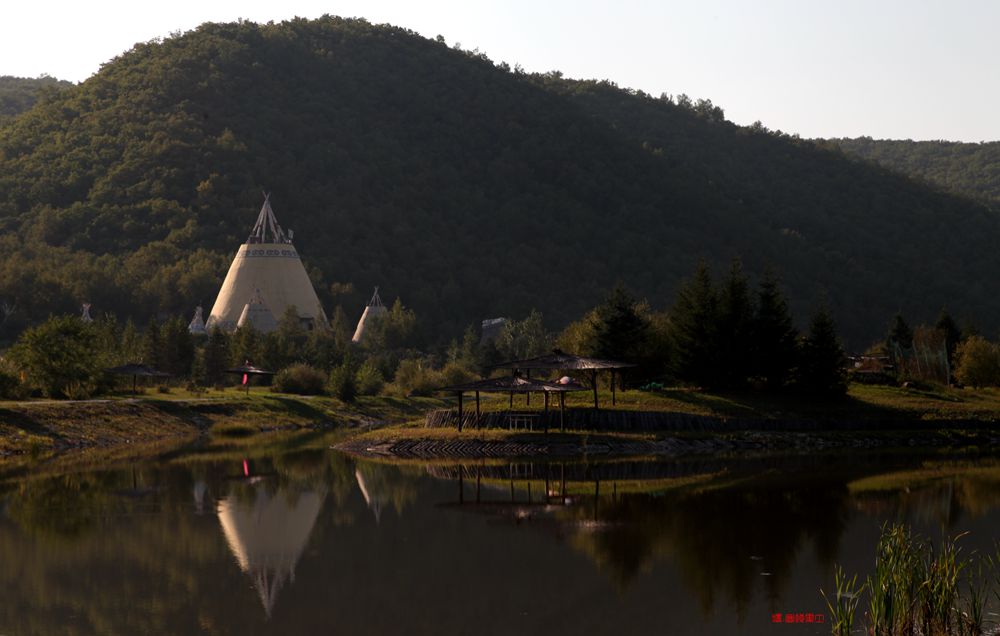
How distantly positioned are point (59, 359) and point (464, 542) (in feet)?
118

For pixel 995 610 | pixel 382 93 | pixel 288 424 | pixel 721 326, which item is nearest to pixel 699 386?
pixel 721 326

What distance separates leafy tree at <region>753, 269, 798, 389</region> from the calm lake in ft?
43.1

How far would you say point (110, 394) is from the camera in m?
62.1

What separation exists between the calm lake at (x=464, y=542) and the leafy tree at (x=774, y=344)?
1315cm

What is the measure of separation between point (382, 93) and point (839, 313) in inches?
2551

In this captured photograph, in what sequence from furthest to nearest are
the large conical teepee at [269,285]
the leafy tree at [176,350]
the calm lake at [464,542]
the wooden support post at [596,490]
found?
the large conical teepee at [269,285] → the leafy tree at [176,350] → the wooden support post at [596,490] → the calm lake at [464,542]

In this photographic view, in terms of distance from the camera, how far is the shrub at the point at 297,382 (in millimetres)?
73750

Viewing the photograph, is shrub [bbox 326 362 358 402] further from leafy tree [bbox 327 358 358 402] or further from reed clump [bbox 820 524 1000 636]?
reed clump [bbox 820 524 1000 636]

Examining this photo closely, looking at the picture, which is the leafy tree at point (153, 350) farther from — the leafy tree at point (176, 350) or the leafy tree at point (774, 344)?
the leafy tree at point (774, 344)

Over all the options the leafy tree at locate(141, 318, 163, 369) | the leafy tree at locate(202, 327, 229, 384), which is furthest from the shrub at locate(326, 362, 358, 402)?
the leafy tree at locate(141, 318, 163, 369)

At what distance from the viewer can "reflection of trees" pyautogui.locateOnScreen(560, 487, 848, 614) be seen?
948 inches

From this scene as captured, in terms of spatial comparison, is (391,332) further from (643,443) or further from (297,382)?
(643,443)

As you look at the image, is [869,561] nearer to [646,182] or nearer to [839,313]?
[839,313]

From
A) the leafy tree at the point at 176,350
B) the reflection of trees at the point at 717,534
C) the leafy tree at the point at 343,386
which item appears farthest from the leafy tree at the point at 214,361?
the reflection of trees at the point at 717,534
